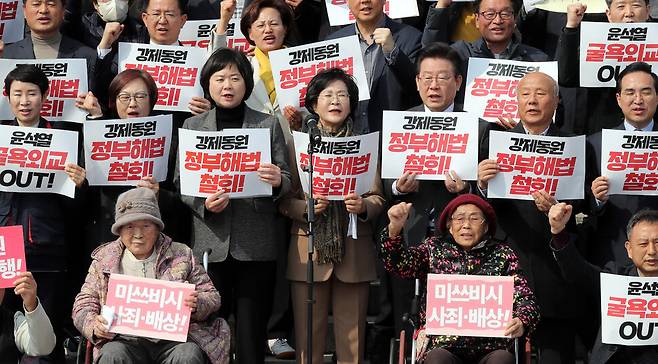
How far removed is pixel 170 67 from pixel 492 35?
243 cm

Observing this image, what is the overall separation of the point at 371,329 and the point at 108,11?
336cm

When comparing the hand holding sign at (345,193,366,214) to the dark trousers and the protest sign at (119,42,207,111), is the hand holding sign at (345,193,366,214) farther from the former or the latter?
the protest sign at (119,42,207,111)

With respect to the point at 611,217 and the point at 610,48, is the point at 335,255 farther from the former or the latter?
the point at 610,48

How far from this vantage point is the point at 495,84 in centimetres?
1152

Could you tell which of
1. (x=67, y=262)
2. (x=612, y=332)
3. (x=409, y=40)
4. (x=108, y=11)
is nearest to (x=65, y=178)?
(x=67, y=262)

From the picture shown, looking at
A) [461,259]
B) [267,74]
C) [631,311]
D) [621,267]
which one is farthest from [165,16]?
[631,311]

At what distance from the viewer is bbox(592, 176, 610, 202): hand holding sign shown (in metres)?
10.7

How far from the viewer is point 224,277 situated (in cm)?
1080

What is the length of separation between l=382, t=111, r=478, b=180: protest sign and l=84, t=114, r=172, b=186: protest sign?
5.25 feet

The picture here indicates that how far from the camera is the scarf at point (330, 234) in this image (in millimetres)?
10844

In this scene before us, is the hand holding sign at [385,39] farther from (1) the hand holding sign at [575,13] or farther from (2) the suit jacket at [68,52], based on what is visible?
(2) the suit jacket at [68,52]

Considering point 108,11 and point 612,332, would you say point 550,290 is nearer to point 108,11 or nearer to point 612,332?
point 612,332

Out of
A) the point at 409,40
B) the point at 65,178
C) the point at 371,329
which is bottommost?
the point at 371,329

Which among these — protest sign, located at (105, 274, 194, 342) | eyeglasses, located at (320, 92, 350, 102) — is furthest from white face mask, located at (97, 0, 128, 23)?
protest sign, located at (105, 274, 194, 342)
